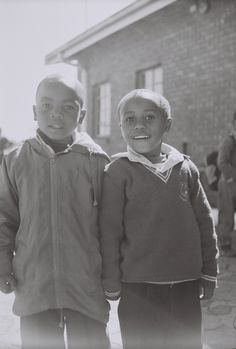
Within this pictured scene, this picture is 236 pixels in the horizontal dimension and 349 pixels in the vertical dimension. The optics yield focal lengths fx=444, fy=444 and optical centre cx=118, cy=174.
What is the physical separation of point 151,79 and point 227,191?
4.64 metres

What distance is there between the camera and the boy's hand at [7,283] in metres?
1.85

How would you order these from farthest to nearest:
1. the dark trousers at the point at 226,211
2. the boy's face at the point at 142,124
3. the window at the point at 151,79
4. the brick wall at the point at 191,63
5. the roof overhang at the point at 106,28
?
the window at the point at 151,79 < the roof overhang at the point at 106,28 < the brick wall at the point at 191,63 < the dark trousers at the point at 226,211 < the boy's face at the point at 142,124

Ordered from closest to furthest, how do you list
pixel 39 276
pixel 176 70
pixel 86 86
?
1. pixel 39 276
2. pixel 176 70
3. pixel 86 86

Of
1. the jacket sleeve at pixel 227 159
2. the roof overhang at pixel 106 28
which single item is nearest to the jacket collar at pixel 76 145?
the jacket sleeve at pixel 227 159

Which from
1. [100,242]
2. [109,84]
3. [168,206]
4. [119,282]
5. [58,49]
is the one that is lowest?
[119,282]

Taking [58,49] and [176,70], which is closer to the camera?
[176,70]

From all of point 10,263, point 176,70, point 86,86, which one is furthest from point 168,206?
point 86,86

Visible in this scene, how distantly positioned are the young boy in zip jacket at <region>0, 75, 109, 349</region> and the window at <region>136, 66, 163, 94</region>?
7.70 meters

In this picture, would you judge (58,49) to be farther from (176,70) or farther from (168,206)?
(168,206)

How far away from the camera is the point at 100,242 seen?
1907 mm

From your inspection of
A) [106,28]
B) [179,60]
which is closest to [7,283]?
[179,60]

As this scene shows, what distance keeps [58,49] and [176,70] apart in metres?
4.32

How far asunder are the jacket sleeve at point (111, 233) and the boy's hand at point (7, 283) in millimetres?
381

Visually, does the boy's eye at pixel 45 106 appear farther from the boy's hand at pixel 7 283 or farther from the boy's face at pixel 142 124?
the boy's hand at pixel 7 283
